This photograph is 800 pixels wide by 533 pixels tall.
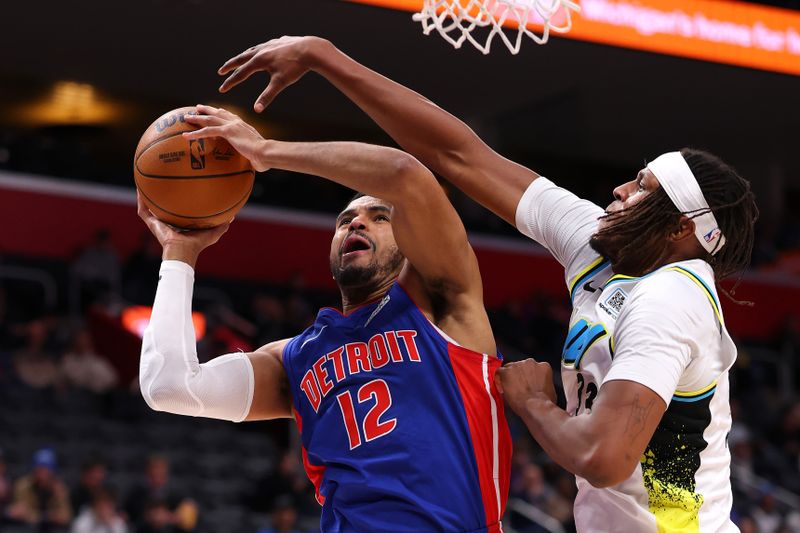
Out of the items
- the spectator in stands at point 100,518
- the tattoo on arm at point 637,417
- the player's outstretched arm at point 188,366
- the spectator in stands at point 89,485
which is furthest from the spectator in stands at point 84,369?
the tattoo on arm at point 637,417

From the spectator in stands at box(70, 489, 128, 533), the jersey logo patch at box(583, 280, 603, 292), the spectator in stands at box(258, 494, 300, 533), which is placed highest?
the jersey logo patch at box(583, 280, 603, 292)

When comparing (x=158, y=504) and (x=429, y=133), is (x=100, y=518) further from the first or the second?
(x=429, y=133)

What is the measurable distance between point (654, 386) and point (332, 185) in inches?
626

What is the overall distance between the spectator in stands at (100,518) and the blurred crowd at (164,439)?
11 millimetres

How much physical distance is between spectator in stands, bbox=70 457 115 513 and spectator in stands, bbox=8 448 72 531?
106mm

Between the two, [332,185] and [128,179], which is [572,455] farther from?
[332,185]

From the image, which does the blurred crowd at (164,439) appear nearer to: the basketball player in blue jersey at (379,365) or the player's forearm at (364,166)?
the basketball player in blue jersey at (379,365)

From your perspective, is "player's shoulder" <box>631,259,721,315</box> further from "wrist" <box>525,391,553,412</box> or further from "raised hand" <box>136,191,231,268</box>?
"raised hand" <box>136,191,231,268</box>

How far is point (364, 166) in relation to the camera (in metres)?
3.14

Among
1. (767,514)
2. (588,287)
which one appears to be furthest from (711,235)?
(767,514)

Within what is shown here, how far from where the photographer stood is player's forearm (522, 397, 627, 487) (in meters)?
2.65

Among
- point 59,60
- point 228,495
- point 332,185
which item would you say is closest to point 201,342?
point 228,495

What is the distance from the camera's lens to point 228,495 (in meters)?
10.7

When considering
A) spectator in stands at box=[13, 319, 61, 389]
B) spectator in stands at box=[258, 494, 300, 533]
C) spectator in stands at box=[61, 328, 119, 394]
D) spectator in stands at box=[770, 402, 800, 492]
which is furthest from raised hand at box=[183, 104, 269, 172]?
spectator in stands at box=[770, 402, 800, 492]
